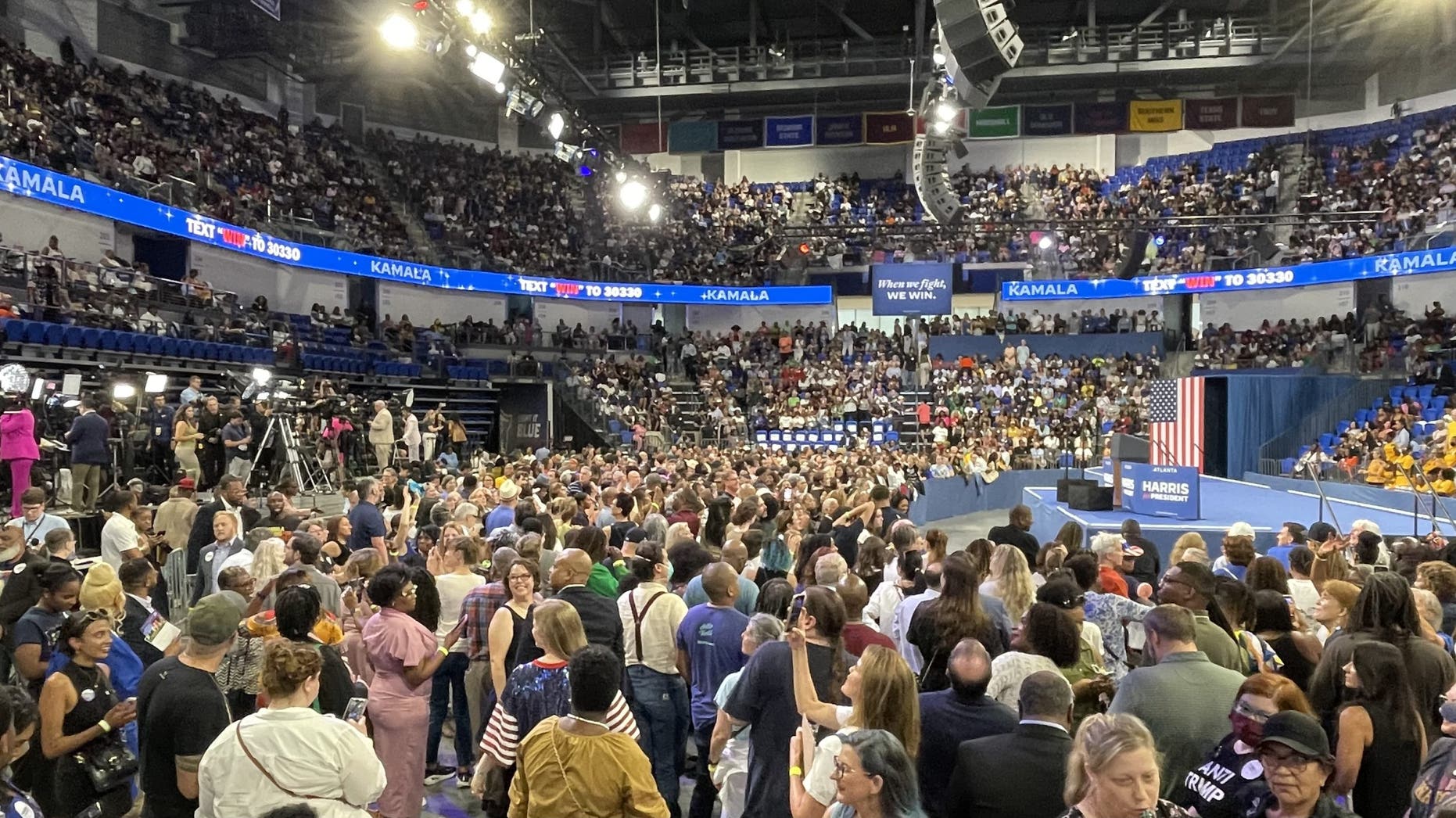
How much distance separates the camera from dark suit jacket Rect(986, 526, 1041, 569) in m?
7.39

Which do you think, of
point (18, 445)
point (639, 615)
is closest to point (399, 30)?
point (18, 445)

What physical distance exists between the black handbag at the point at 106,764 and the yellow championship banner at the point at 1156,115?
35.4 meters

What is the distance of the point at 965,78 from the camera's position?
31.2ft

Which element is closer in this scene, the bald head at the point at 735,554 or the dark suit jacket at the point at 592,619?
the dark suit jacket at the point at 592,619

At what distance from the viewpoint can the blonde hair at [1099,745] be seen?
2.45 meters

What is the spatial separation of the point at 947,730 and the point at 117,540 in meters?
6.02

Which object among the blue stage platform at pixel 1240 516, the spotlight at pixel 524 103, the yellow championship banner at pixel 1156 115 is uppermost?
the yellow championship banner at pixel 1156 115

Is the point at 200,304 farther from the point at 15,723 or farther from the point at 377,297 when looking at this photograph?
the point at 15,723

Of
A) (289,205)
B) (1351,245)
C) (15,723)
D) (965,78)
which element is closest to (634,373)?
(289,205)

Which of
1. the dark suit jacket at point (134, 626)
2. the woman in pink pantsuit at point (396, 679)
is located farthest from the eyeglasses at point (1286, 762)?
the dark suit jacket at point (134, 626)

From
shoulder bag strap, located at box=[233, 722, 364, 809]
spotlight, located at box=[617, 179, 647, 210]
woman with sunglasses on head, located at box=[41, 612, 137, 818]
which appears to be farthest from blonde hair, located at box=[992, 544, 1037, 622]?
spotlight, located at box=[617, 179, 647, 210]

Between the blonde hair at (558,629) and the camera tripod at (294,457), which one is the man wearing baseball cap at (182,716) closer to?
the blonde hair at (558,629)

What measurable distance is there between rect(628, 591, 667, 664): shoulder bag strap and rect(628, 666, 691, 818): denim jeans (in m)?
0.11

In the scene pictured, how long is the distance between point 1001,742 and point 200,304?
20.0 meters
